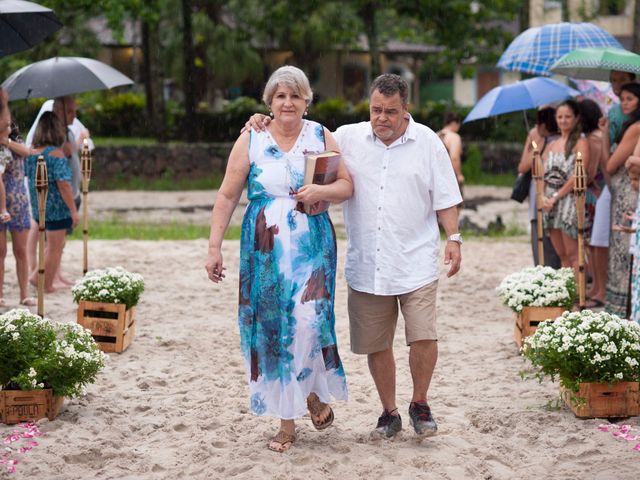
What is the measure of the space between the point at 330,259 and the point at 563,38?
590 cm

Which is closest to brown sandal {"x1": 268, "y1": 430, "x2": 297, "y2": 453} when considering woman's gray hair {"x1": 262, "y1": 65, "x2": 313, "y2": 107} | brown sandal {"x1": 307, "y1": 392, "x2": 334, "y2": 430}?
brown sandal {"x1": 307, "y1": 392, "x2": 334, "y2": 430}

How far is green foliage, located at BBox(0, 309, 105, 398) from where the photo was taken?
5680mm

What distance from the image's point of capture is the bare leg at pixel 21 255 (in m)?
8.94

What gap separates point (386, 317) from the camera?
17.7 ft

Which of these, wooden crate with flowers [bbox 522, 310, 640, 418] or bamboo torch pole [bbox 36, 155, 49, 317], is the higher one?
bamboo torch pole [bbox 36, 155, 49, 317]

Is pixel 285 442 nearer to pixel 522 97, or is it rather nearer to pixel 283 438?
pixel 283 438

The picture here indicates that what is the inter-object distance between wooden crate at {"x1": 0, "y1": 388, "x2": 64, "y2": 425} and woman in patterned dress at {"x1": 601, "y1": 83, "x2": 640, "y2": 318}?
15.1 ft

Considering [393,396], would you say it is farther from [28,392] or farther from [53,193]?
[53,193]

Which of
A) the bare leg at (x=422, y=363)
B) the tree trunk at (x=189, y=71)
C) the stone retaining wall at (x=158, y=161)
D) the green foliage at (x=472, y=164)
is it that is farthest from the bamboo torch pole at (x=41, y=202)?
the tree trunk at (x=189, y=71)

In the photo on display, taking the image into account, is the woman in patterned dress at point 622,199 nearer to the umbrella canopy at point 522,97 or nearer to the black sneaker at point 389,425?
the umbrella canopy at point 522,97

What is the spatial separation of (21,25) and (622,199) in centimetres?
484

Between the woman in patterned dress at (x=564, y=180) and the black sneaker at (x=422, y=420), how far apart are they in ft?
12.6

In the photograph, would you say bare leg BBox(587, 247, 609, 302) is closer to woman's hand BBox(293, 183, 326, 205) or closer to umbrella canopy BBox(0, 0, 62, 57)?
woman's hand BBox(293, 183, 326, 205)

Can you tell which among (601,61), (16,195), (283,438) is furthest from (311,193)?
(16,195)
